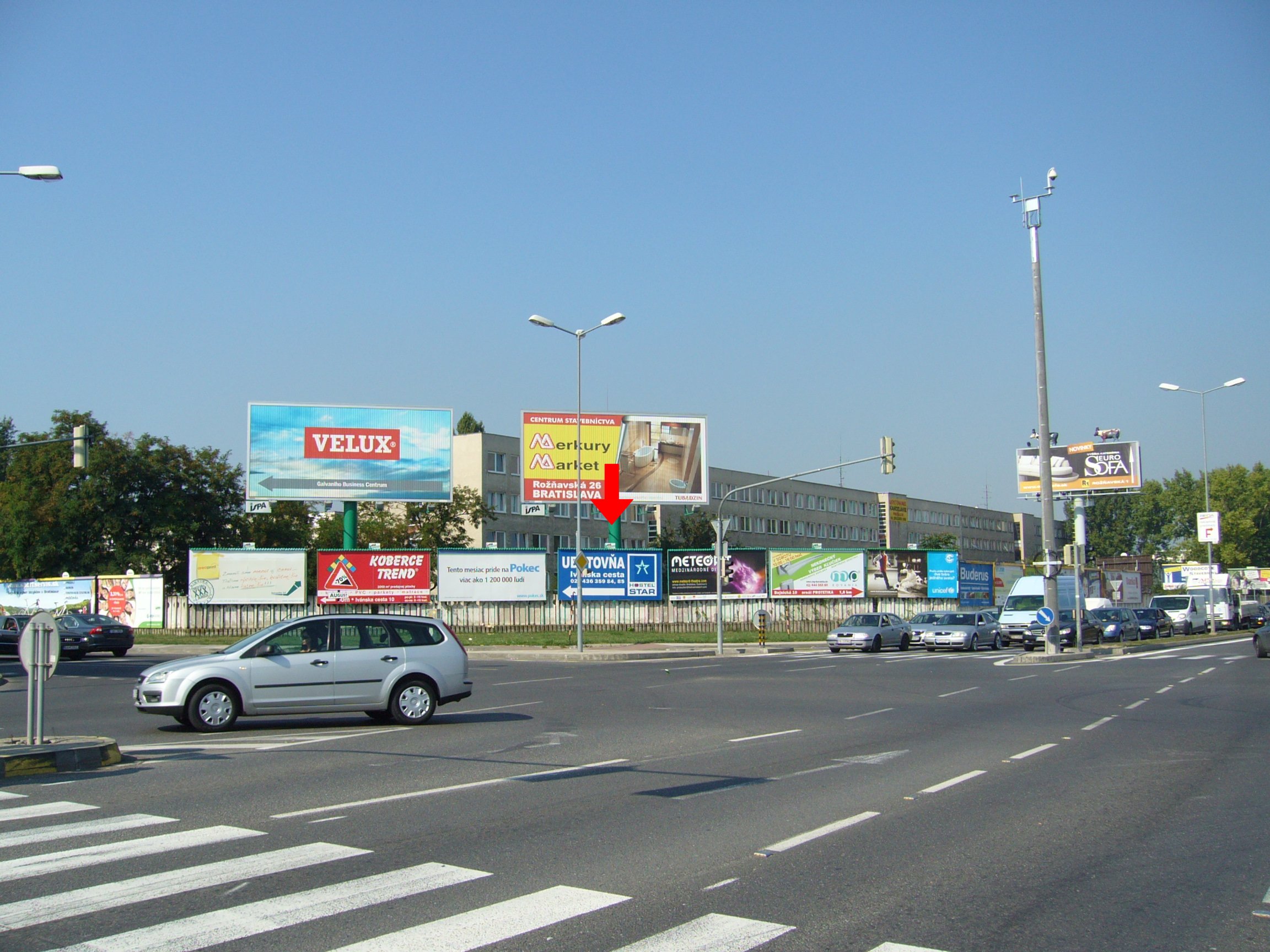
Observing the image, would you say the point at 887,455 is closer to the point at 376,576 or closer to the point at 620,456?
the point at 620,456

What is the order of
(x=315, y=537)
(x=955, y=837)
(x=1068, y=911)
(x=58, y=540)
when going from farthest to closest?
1. (x=315, y=537)
2. (x=58, y=540)
3. (x=955, y=837)
4. (x=1068, y=911)

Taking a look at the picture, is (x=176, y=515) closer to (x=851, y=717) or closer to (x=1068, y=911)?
(x=851, y=717)

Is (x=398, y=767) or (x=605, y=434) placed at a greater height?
(x=605, y=434)

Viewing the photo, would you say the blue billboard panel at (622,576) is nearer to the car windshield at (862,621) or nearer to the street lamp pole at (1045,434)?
the car windshield at (862,621)

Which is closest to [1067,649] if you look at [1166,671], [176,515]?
[1166,671]

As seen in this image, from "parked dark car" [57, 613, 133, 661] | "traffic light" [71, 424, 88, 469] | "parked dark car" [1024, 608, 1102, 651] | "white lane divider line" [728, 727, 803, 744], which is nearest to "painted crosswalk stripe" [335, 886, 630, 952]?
"white lane divider line" [728, 727, 803, 744]

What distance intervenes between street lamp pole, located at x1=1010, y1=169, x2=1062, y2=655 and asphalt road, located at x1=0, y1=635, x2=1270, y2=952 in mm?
16063

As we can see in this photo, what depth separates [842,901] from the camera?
6.32 m

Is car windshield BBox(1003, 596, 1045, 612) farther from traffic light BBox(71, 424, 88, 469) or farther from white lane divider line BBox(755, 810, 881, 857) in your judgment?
white lane divider line BBox(755, 810, 881, 857)

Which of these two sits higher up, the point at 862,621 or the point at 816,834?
the point at 816,834

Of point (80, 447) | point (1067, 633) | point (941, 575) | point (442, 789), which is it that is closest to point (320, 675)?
point (442, 789)

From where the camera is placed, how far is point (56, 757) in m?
11.3

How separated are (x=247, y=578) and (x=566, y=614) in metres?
12.9

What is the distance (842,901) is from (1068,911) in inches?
48.3
